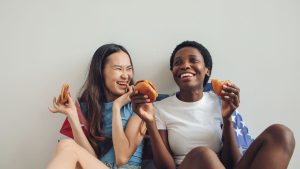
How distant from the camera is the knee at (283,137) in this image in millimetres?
875

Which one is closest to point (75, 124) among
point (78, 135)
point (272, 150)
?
point (78, 135)

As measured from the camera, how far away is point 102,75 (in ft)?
4.52

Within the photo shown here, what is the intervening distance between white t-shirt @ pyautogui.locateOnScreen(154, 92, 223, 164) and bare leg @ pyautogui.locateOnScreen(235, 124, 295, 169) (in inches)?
9.1

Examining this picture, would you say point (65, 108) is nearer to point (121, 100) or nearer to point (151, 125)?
point (121, 100)

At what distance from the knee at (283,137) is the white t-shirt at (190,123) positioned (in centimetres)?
28

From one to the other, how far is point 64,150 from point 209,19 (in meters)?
0.84

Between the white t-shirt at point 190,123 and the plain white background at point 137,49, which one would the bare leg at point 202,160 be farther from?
the plain white background at point 137,49

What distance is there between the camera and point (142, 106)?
3.44ft

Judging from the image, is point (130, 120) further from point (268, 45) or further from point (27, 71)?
point (268, 45)

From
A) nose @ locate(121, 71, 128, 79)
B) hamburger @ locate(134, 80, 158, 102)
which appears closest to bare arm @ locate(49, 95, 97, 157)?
nose @ locate(121, 71, 128, 79)

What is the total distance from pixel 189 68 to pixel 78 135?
0.50 m

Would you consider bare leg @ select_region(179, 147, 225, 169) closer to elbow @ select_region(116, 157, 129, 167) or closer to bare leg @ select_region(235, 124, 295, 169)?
bare leg @ select_region(235, 124, 295, 169)

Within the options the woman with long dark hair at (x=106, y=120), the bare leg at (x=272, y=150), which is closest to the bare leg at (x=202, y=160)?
the bare leg at (x=272, y=150)

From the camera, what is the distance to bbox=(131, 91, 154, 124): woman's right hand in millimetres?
1007
